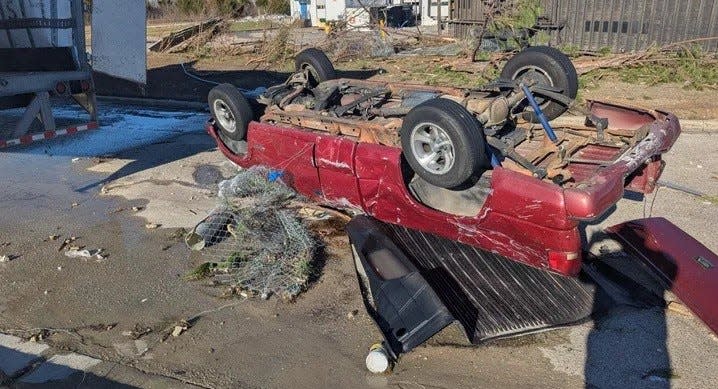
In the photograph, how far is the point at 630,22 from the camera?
1430 centimetres

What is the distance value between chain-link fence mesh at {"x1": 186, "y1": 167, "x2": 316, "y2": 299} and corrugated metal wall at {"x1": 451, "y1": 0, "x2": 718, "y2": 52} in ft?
35.8

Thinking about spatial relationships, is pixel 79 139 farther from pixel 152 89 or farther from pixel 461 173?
pixel 461 173

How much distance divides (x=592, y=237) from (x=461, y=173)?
5.70 feet

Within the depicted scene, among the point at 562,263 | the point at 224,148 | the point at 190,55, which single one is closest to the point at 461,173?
the point at 562,263

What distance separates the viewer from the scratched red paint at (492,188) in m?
3.77

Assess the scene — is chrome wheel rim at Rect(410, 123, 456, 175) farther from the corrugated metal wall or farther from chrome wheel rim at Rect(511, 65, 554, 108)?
the corrugated metal wall

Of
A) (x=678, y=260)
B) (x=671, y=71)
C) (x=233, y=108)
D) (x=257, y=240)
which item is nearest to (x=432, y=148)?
(x=257, y=240)

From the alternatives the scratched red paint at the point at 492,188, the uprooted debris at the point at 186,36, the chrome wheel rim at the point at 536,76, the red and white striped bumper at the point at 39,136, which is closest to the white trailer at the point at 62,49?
the red and white striped bumper at the point at 39,136

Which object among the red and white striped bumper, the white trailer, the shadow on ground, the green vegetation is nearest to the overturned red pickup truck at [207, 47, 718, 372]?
the shadow on ground

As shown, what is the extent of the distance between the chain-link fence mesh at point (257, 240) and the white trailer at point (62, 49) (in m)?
2.62

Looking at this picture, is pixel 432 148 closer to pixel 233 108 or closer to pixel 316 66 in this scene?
pixel 233 108

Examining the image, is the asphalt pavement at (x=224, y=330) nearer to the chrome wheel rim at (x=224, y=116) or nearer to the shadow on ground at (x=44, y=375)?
the shadow on ground at (x=44, y=375)

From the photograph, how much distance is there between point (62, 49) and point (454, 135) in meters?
5.55

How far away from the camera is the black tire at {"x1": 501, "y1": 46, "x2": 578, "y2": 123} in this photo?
5.34 m
